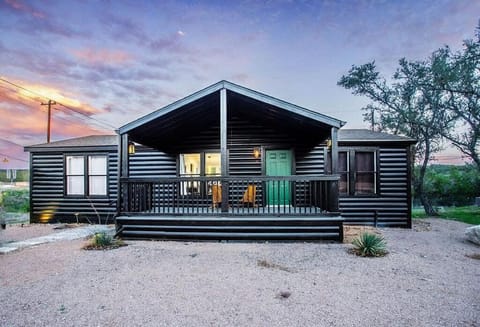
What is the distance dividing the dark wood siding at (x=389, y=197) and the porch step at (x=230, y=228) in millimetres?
3156

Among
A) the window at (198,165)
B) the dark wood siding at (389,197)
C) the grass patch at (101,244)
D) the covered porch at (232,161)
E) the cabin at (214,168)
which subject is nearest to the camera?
the grass patch at (101,244)

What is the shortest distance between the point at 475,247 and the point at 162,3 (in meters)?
12.5

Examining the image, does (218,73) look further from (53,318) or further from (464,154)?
(53,318)

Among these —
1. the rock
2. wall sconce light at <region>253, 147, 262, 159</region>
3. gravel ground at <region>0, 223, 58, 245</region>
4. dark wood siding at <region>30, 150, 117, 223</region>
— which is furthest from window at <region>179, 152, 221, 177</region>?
the rock

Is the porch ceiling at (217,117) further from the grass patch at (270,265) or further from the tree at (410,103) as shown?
the tree at (410,103)

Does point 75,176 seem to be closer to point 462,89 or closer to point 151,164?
point 151,164

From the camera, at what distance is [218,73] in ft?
46.7

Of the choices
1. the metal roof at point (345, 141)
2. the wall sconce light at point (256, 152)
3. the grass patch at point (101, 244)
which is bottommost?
the grass patch at point (101, 244)

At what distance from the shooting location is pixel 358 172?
28.8ft

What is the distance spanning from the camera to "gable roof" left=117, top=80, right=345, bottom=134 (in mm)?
6277

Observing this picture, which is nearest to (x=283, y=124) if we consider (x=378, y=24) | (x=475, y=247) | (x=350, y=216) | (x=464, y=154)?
(x=350, y=216)

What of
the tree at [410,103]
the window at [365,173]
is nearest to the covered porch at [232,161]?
the window at [365,173]

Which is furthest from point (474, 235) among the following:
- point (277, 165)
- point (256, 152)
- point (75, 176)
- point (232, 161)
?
point (75, 176)

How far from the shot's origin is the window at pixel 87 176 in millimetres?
9391
